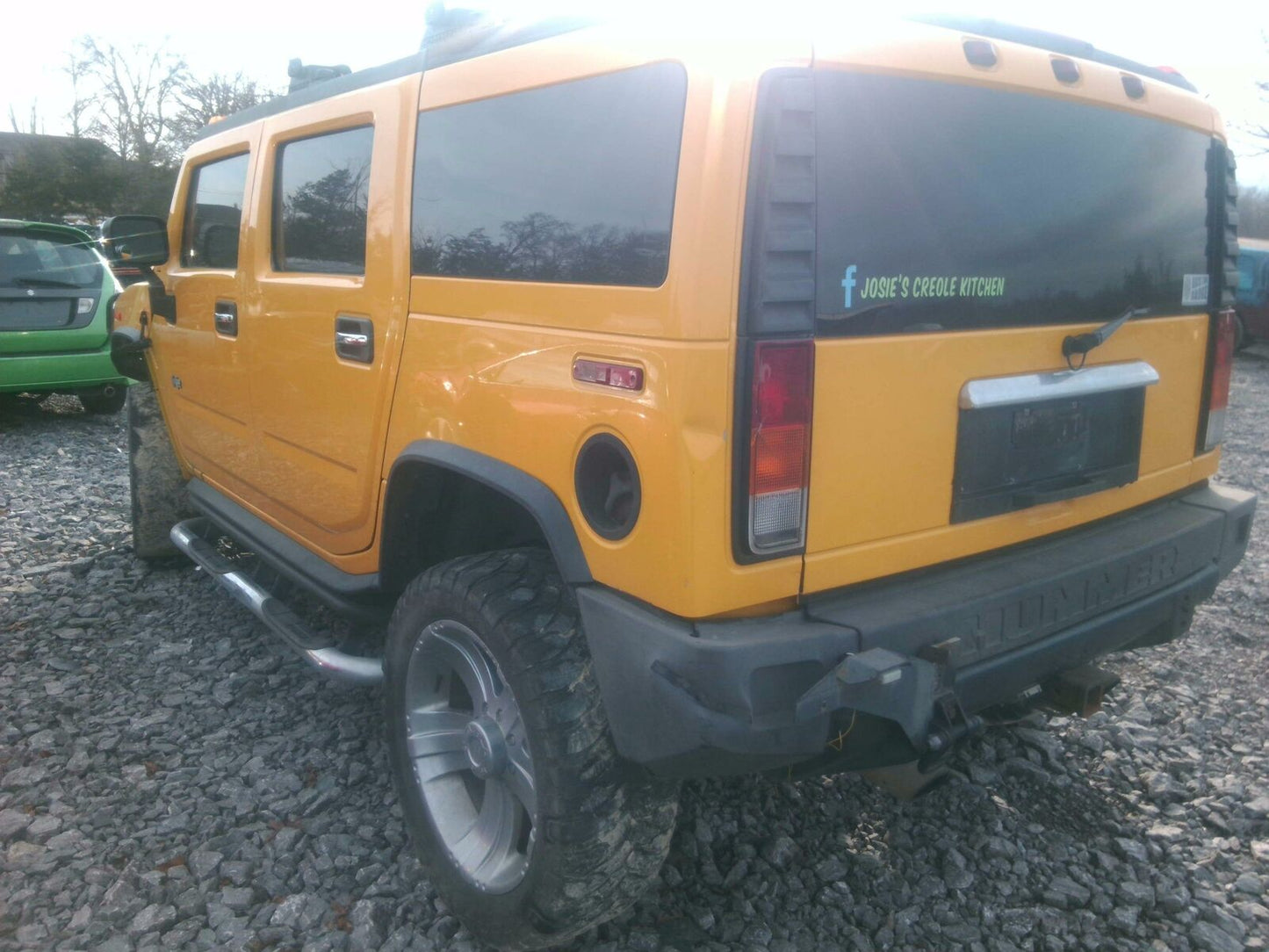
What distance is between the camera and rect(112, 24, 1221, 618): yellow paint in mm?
1819

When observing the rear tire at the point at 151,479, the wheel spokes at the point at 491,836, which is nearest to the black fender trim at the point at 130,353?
the rear tire at the point at 151,479

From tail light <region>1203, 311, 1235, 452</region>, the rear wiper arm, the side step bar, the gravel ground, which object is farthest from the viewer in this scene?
the side step bar

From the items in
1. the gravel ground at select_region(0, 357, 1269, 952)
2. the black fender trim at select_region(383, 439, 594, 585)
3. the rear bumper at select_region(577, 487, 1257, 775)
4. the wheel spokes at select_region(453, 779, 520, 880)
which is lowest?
the gravel ground at select_region(0, 357, 1269, 952)

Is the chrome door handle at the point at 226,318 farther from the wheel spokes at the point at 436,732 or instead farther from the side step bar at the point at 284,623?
the wheel spokes at the point at 436,732

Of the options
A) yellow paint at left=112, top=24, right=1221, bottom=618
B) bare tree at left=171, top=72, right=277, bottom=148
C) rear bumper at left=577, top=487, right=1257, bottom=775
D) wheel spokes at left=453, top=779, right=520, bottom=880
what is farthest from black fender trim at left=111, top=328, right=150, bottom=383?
bare tree at left=171, top=72, right=277, bottom=148

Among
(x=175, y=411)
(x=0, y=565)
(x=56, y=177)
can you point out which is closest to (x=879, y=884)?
(x=175, y=411)

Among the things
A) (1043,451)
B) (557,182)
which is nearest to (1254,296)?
(1043,451)

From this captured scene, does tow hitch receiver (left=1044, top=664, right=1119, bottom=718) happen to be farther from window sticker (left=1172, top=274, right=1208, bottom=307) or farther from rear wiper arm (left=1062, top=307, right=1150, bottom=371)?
window sticker (left=1172, top=274, right=1208, bottom=307)

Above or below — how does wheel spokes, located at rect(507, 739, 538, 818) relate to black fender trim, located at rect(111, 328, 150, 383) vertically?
below

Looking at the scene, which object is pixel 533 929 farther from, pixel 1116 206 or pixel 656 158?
pixel 1116 206

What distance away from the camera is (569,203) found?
2135mm

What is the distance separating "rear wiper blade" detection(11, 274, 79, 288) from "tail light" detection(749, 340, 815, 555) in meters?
8.27

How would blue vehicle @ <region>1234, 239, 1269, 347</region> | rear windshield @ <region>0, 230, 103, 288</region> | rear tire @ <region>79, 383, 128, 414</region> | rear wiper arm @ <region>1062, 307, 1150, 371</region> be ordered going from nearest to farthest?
rear wiper arm @ <region>1062, 307, 1150, 371</region> → rear windshield @ <region>0, 230, 103, 288</region> → rear tire @ <region>79, 383, 128, 414</region> → blue vehicle @ <region>1234, 239, 1269, 347</region>

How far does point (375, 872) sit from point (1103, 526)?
6.87 ft
